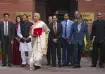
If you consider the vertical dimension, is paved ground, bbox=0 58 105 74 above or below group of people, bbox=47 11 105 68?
below

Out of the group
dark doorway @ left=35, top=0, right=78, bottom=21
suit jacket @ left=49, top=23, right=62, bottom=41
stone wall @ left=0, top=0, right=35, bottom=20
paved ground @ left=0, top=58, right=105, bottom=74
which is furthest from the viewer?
dark doorway @ left=35, top=0, right=78, bottom=21

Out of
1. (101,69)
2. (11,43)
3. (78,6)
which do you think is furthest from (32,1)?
(101,69)

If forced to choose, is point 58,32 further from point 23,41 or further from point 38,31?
point 23,41

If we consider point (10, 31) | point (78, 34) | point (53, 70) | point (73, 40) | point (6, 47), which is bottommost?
point (53, 70)

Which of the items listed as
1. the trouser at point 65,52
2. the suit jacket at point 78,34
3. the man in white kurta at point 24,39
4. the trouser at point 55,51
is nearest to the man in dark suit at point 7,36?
the man in white kurta at point 24,39

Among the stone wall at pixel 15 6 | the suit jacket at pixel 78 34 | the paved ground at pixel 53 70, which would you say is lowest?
the paved ground at pixel 53 70

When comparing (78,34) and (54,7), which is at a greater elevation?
(54,7)

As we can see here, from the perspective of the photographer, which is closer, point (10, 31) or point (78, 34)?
point (78, 34)

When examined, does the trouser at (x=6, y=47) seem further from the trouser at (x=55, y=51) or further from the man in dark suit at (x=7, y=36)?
the trouser at (x=55, y=51)

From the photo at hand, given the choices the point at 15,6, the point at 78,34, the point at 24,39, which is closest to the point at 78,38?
the point at 78,34

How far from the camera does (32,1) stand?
15.7 metres

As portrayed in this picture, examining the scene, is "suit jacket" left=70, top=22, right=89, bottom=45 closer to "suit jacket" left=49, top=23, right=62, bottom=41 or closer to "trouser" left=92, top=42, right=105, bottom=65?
"suit jacket" left=49, top=23, right=62, bottom=41

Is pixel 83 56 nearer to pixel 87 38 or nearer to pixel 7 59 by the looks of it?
pixel 87 38

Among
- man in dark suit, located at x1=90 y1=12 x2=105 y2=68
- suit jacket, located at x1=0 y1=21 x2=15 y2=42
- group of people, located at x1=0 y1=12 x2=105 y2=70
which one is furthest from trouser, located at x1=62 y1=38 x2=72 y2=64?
suit jacket, located at x1=0 y1=21 x2=15 y2=42
